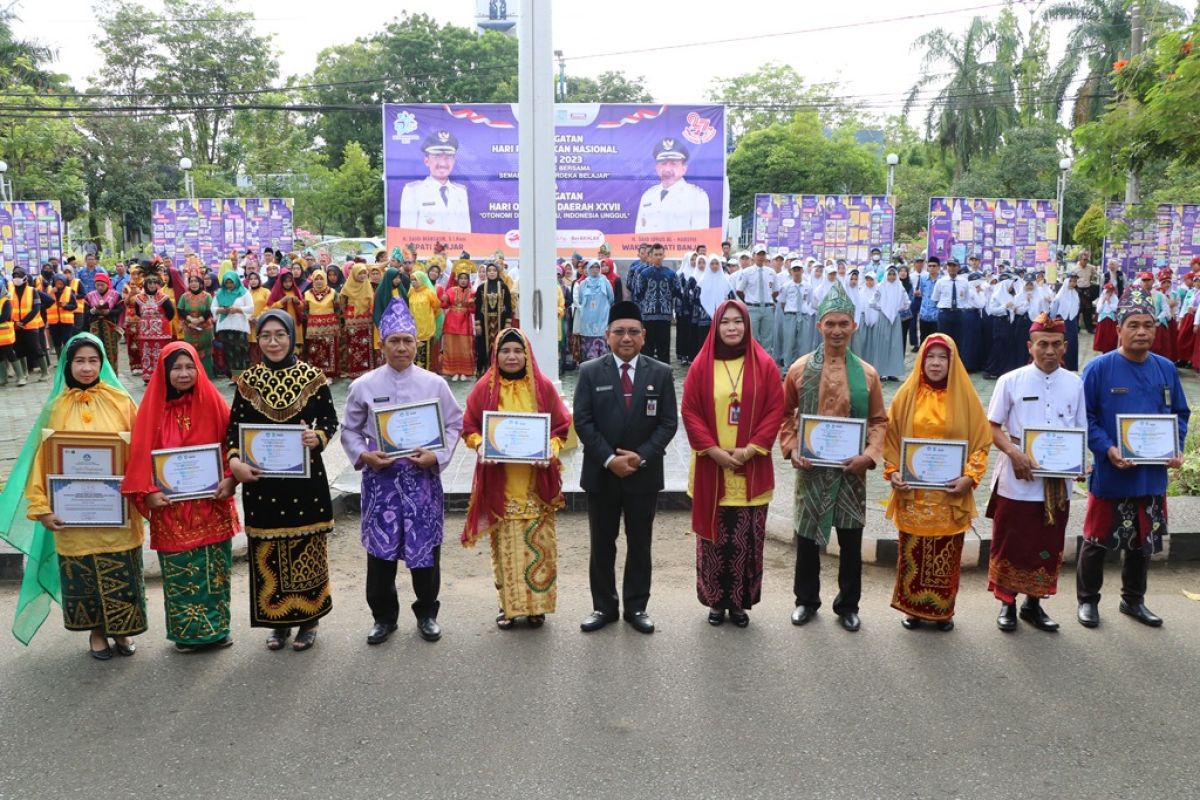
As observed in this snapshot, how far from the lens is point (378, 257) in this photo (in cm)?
1680

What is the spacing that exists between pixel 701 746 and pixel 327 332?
1152 centimetres

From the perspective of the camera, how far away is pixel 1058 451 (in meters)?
5.41

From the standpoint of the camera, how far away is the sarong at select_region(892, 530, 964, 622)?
18.0 feet

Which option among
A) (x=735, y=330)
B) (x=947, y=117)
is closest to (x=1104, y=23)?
(x=947, y=117)

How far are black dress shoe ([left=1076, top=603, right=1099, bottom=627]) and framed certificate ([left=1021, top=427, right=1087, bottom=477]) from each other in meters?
0.79

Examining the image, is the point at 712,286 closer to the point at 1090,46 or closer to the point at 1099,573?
the point at 1099,573

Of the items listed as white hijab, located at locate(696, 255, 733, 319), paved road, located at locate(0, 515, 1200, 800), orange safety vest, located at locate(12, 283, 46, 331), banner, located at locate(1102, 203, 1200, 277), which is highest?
banner, located at locate(1102, 203, 1200, 277)

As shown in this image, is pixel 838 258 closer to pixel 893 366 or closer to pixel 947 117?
pixel 893 366

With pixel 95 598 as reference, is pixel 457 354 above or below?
above

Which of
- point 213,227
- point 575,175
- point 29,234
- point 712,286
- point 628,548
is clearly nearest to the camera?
point 628,548

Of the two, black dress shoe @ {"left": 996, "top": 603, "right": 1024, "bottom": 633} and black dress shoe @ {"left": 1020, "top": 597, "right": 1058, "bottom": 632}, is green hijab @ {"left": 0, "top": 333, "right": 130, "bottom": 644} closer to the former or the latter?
black dress shoe @ {"left": 996, "top": 603, "right": 1024, "bottom": 633}

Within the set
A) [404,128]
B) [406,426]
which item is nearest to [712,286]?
[404,128]

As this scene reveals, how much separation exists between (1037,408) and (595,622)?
261 cm

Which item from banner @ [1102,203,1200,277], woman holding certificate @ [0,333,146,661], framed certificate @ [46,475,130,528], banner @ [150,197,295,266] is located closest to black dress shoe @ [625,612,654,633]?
woman holding certificate @ [0,333,146,661]
